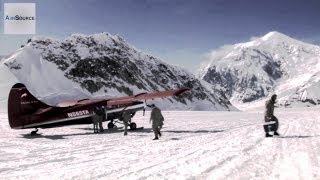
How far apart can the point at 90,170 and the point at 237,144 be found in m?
7.15

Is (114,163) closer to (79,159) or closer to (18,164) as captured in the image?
(79,159)

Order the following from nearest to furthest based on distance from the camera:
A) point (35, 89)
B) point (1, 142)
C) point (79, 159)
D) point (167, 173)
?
point (167, 173), point (79, 159), point (1, 142), point (35, 89)

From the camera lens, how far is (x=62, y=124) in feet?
85.9

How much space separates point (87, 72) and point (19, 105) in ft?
424

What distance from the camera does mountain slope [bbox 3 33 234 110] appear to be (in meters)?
125

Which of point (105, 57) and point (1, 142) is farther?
point (105, 57)

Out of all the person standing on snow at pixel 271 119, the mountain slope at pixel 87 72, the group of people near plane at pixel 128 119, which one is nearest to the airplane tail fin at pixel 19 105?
the group of people near plane at pixel 128 119

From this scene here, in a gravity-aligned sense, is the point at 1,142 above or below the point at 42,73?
below

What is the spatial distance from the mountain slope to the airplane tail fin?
84.2 m

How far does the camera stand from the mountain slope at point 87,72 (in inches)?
4919

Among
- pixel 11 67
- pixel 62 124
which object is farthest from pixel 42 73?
pixel 62 124

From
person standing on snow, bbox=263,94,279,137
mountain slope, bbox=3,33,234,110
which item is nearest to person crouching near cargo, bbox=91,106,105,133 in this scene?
person standing on snow, bbox=263,94,279,137

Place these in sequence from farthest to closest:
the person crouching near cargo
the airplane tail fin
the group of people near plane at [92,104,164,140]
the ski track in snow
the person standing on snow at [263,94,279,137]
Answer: the person crouching near cargo
the airplane tail fin
the group of people near plane at [92,104,164,140]
the person standing on snow at [263,94,279,137]
the ski track in snow

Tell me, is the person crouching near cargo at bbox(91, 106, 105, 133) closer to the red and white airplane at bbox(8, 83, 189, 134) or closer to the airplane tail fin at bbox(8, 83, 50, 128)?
the red and white airplane at bbox(8, 83, 189, 134)
